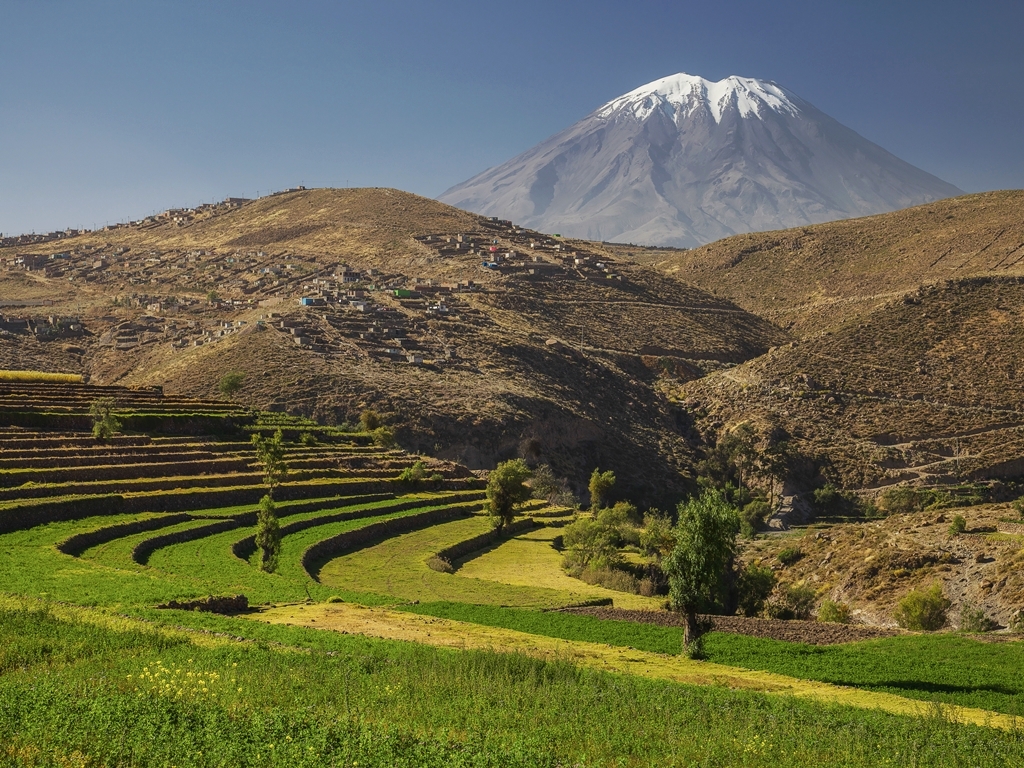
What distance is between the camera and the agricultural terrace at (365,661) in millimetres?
12156

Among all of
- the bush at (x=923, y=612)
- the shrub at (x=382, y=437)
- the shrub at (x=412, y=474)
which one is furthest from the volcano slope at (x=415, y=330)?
the bush at (x=923, y=612)

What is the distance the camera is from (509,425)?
2788 inches

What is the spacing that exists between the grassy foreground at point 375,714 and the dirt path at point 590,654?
4.69 feet

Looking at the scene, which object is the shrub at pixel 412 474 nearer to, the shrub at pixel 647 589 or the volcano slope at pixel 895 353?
the shrub at pixel 647 589

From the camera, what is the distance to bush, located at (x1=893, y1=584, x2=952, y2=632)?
31.7 m

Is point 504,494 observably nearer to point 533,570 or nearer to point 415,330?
point 533,570

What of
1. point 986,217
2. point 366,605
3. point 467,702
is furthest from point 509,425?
point 986,217

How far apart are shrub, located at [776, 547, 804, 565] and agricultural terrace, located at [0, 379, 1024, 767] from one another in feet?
33.1

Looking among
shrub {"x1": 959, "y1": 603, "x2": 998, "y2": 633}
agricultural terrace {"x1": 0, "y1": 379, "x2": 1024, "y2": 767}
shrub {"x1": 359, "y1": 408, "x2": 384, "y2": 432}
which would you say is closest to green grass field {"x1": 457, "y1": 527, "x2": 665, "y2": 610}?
agricultural terrace {"x1": 0, "y1": 379, "x2": 1024, "y2": 767}

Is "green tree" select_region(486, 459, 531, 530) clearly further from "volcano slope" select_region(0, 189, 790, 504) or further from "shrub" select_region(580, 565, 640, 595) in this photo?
"volcano slope" select_region(0, 189, 790, 504)

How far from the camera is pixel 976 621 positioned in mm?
30078

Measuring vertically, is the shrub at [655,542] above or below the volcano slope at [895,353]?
below

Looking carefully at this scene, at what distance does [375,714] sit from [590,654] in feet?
28.7

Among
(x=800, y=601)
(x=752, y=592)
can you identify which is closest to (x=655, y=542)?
(x=752, y=592)
